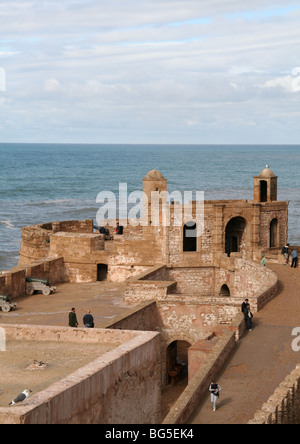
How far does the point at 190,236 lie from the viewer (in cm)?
3278

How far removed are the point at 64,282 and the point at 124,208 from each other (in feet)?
166

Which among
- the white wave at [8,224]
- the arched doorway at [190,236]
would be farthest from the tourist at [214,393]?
the white wave at [8,224]

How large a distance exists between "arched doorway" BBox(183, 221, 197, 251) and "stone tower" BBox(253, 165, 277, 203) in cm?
396

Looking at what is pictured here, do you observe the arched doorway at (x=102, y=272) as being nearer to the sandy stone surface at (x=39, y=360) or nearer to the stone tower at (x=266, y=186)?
the stone tower at (x=266, y=186)

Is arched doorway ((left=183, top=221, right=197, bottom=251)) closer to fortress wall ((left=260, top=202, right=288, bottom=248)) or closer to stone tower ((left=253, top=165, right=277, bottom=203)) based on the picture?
fortress wall ((left=260, top=202, right=288, bottom=248))

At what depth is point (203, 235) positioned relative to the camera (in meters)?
32.5

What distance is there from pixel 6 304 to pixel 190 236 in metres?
9.72

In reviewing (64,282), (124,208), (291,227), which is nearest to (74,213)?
(124,208)

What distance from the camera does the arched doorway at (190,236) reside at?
107ft

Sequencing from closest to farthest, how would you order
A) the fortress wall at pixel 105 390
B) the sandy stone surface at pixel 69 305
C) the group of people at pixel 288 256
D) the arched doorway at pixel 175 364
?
the fortress wall at pixel 105 390 < the sandy stone surface at pixel 69 305 < the arched doorway at pixel 175 364 < the group of people at pixel 288 256

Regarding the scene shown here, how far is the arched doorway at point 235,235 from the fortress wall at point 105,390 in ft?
68.4

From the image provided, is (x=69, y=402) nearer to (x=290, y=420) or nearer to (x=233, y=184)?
(x=290, y=420)

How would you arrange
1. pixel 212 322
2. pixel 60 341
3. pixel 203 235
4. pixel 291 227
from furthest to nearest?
pixel 291 227 < pixel 203 235 < pixel 212 322 < pixel 60 341
